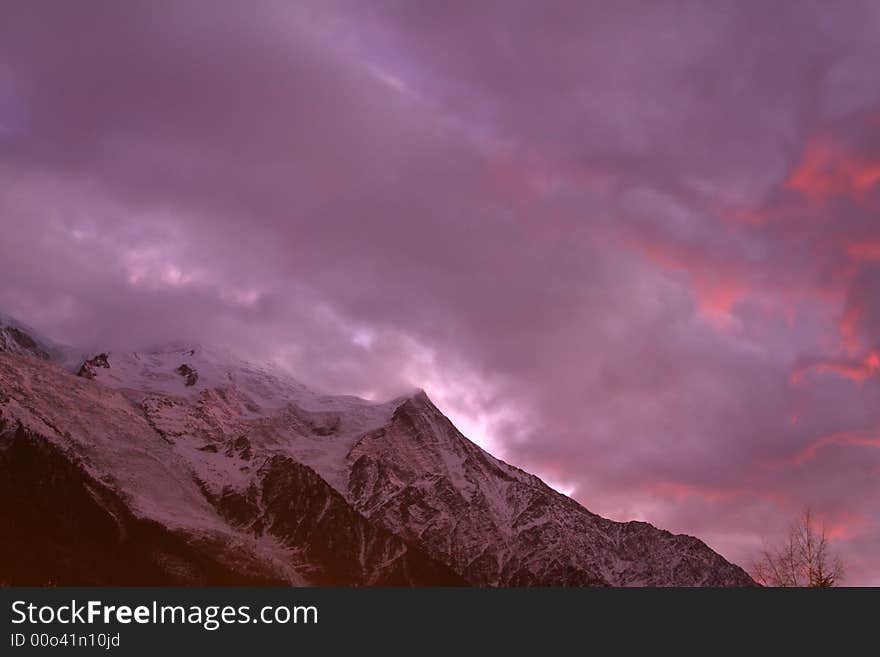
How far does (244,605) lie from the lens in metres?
140

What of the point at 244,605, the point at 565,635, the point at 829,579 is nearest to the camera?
the point at 829,579

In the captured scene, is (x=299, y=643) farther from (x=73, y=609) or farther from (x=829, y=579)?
(x=829, y=579)

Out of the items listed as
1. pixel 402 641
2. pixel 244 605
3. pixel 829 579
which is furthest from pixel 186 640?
pixel 829 579

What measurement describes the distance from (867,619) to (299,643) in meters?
71.3

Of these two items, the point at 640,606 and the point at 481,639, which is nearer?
the point at 481,639

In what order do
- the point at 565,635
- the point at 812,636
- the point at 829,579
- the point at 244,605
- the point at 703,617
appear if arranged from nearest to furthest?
1. the point at 829,579
2. the point at 812,636
3. the point at 244,605
4. the point at 565,635
5. the point at 703,617

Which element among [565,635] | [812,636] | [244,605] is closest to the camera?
[812,636]

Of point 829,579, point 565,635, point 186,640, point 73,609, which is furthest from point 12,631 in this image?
point 829,579

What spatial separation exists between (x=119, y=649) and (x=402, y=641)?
3860cm

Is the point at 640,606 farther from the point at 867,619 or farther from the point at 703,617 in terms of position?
the point at 867,619

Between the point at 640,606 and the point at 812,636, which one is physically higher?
the point at 640,606

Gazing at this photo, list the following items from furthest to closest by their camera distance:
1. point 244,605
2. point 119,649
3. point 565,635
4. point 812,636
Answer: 1. point 565,635
2. point 244,605
3. point 812,636
4. point 119,649

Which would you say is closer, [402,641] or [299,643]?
[299,643]

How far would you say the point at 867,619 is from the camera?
136250mm
